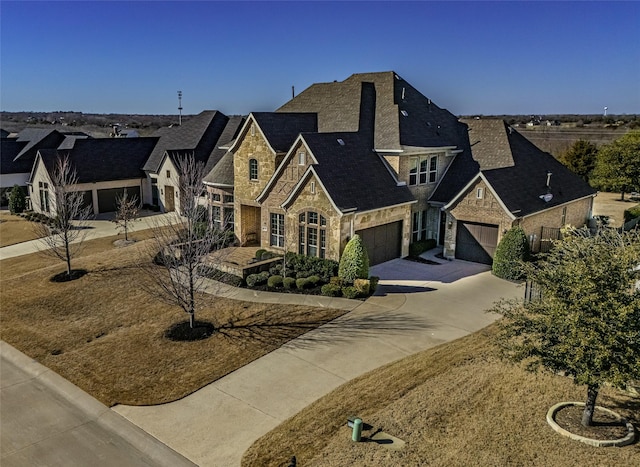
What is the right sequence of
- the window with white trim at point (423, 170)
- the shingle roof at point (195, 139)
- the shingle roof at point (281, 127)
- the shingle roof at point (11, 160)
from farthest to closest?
1. the shingle roof at point (11, 160)
2. the shingle roof at point (195, 139)
3. the window with white trim at point (423, 170)
4. the shingle roof at point (281, 127)

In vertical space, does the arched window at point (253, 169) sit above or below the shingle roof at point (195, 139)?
below

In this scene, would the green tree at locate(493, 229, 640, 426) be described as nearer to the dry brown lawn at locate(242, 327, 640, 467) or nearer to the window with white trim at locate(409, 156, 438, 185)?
the dry brown lawn at locate(242, 327, 640, 467)

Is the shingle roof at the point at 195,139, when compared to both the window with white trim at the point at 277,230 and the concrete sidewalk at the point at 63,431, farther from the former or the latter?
the concrete sidewalk at the point at 63,431

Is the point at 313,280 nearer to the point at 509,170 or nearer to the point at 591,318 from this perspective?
the point at 509,170

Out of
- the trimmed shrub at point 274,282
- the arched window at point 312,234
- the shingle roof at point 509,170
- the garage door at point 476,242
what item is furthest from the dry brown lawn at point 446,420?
the shingle roof at point 509,170

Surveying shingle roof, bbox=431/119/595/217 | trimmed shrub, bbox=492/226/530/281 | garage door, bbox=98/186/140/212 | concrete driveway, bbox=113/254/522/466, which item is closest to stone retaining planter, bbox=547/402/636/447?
concrete driveway, bbox=113/254/522/466

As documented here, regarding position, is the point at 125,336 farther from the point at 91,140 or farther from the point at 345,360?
the point at 91,140
